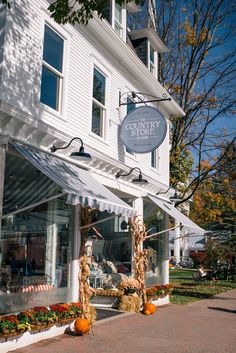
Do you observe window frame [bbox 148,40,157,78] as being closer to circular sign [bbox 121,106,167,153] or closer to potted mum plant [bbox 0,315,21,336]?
circular sign [bbox 121,106,167,153]

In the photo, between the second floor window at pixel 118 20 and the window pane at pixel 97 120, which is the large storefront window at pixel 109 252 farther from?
the second floor window at pixel 118 20

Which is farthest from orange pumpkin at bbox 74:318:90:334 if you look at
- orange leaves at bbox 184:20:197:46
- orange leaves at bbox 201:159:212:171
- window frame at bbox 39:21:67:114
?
orange leaves at bbox 184:20:197:46

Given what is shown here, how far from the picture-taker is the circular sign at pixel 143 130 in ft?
38.8

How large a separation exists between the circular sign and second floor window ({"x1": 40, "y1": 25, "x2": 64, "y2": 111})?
280 cm

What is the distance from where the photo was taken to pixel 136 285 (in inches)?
499

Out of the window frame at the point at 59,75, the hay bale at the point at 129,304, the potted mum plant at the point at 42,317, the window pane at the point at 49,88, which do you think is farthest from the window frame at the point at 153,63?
the potted mum plant at the point at 42,317

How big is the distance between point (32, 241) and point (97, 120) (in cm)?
428

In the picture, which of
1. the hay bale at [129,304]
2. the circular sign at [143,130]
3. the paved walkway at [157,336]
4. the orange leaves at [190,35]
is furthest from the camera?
the orange leaves at [190,35]

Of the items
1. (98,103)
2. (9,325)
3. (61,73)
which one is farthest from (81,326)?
(98,103)

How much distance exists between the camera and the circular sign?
1182 cm

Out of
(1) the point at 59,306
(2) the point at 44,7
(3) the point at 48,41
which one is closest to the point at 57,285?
(1) the point at 59,306

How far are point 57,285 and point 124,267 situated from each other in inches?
169

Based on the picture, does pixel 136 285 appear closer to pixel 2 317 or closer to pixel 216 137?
pixel 2 317

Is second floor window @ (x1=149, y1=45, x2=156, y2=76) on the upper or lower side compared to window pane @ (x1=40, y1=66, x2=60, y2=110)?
upper
